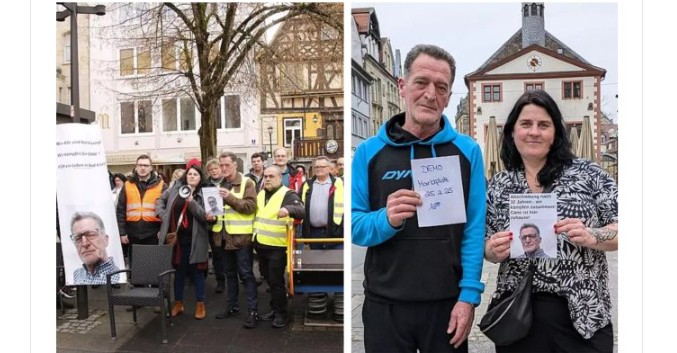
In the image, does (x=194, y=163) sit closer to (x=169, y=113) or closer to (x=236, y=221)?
(x=169, y=113)

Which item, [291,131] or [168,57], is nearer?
[291,131]

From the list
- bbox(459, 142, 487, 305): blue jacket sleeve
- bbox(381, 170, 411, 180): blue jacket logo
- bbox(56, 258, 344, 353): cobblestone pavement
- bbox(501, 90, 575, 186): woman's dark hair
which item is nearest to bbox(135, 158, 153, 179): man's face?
bbox(56, 258, 344, 353): cobblestone pavement

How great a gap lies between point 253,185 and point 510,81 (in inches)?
72.4

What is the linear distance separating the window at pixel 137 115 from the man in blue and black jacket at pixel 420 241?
163 cm

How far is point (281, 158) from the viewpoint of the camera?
3283 millimetres

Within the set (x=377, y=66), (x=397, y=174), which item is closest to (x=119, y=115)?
(x=377, y=66)

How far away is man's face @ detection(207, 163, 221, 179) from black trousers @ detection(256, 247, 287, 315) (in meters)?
0.58

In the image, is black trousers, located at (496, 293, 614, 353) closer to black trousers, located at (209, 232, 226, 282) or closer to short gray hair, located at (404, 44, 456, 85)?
short gray hair, located at (404, 44, 456, 85)

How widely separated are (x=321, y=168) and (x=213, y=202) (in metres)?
1.01

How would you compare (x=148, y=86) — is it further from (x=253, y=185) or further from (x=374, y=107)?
(x=374, y=107)

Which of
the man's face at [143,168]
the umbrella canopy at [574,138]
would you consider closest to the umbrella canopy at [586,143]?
the umbrella canopy at [574,138]

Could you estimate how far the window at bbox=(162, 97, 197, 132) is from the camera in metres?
3.30

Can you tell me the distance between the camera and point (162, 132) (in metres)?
3.36
